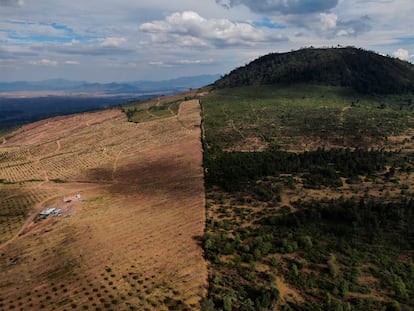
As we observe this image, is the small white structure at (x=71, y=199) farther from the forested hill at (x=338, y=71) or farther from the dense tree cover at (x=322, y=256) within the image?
the forested hill at (x=338, y=71)

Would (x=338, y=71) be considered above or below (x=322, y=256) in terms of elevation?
above

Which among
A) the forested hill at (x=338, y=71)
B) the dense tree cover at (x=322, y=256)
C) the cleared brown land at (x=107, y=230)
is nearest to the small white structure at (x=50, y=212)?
the cleared brown land at (x=107, y=230)

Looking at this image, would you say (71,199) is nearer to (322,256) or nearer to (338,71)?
(322,256)

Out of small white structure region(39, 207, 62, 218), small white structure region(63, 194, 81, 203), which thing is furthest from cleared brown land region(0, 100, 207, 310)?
small white structure region(39, 207, 62, 218)

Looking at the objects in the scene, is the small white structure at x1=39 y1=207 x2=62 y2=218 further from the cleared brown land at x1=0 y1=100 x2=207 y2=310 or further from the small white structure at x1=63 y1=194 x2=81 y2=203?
the small white structure at x1=63 y1=194 x2=81 y2=203

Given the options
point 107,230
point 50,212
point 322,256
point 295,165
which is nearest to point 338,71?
point 295,165

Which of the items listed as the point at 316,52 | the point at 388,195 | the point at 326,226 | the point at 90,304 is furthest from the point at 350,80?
the point at 90,304
